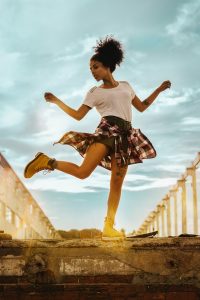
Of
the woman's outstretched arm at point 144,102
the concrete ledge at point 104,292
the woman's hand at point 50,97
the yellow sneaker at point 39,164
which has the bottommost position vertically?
the concrete ledge at point 104,292

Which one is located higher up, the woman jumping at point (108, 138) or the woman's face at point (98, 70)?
the woman's face at point (98, 70)

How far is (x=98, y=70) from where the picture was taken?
4070 mm

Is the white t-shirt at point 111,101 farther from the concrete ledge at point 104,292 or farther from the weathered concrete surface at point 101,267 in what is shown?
the concrete ledge at point 104,292

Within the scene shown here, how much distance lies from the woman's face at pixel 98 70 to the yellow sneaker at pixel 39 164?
833 millimetres

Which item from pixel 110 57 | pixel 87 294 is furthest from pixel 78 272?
pixel 110 57

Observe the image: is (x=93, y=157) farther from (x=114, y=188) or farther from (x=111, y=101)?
(x=111, y=101)

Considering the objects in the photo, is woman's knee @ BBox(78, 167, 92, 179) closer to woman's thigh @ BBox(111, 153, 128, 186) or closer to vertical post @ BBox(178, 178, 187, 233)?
woman's thigh @ BBox(111, 153, 128, 186)

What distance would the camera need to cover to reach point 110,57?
13.6ft

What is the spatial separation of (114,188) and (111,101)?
69 cm

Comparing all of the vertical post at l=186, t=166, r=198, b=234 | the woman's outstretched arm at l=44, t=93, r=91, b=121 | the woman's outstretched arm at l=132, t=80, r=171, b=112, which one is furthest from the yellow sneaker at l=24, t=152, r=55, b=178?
the vertical post at l=186, t=166, r=198, b=234

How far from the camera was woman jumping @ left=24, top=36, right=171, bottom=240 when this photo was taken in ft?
12.3

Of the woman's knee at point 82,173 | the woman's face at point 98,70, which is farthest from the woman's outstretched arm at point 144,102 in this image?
the woman's knee at point 82,173

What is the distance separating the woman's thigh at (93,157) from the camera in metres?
3.77

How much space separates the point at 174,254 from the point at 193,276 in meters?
0.20
